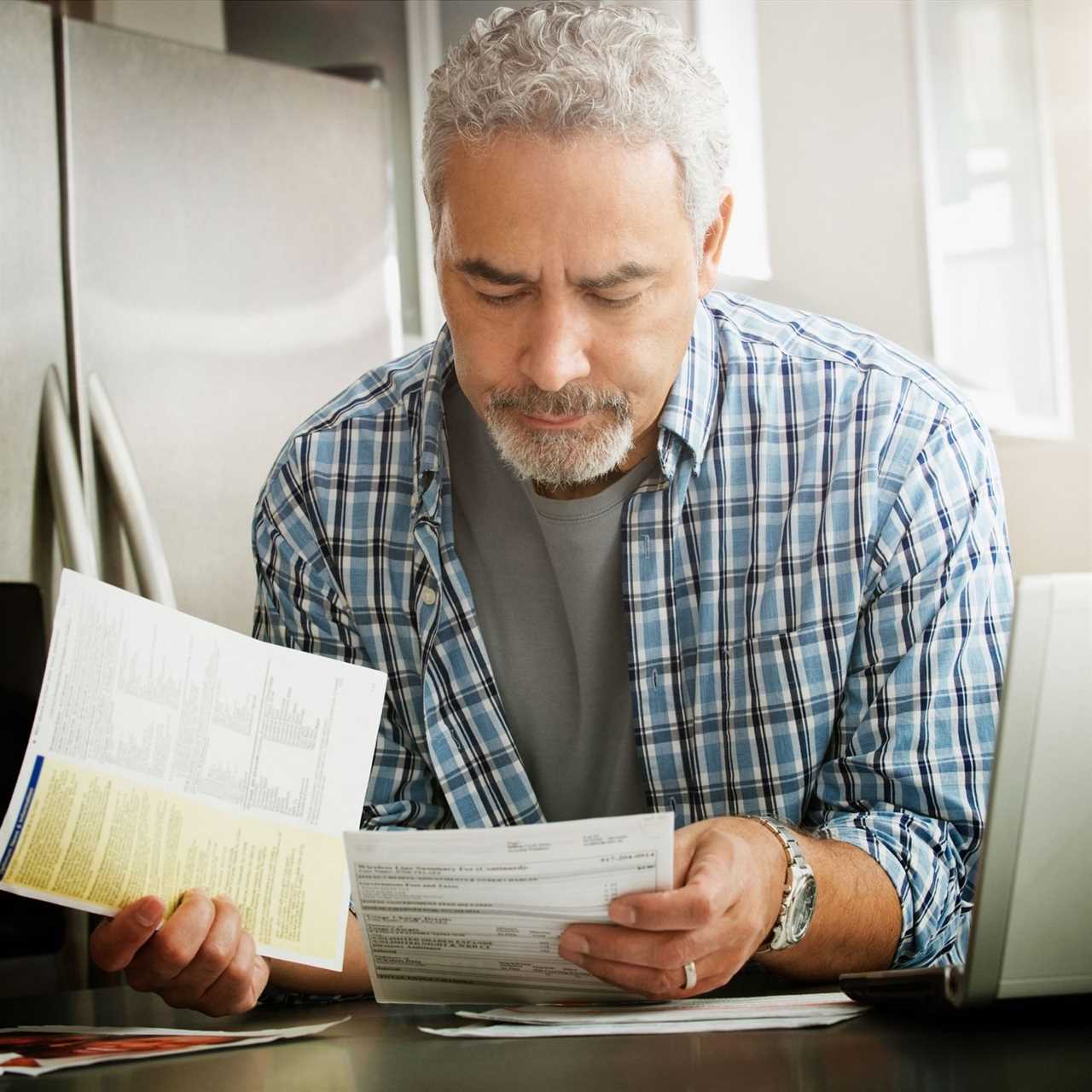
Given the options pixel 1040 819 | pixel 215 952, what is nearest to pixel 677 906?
pixel 1040 819

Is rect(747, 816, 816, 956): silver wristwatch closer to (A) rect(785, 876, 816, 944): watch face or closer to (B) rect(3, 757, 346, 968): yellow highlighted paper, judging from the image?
(A) rect(785, 876, 816, 944): watch face

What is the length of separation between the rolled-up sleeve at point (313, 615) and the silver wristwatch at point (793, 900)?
1.51ft

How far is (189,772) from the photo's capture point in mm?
931

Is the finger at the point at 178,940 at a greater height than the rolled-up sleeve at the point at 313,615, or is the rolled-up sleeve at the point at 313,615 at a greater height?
the rolled-up sleeve at the point at 313,615

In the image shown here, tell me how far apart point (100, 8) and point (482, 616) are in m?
1.46

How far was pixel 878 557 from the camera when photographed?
1200 mm

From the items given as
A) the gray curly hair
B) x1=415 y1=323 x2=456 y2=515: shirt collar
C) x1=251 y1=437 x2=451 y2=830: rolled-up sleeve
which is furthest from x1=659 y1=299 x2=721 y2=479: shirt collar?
x1=251 y1=437 x2=451 y2=830: rolled-up sleeve

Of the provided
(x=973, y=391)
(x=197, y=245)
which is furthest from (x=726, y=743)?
(x=197, y=245)

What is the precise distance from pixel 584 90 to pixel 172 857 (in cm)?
68

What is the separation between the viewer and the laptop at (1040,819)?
0.67 metres

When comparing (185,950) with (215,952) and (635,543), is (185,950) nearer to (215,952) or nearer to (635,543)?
(215,952)

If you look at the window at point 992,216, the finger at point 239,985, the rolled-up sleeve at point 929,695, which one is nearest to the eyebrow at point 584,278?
the rolled-up sleeve at point 929,695

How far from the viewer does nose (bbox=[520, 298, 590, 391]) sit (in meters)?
1.13

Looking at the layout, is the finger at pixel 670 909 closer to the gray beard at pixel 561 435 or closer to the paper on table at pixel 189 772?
the paper on table at pixel 189 772
